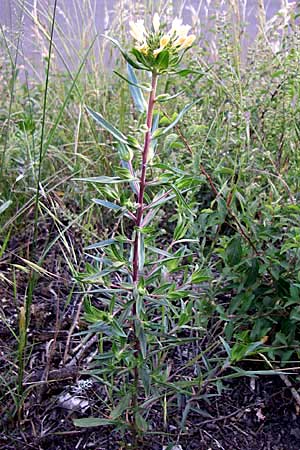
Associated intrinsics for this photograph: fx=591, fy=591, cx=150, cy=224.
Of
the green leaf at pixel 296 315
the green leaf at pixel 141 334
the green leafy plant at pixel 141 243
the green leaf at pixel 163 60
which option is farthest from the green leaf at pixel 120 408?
the green leaf at pixel 163 60

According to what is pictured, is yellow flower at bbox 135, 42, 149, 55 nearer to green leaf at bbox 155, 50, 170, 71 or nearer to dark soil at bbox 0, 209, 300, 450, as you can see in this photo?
green leaf at bbox 155, 50, 170, 71

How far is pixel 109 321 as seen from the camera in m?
Answer: 1.24

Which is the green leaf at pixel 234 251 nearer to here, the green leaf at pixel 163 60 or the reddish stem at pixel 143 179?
the reddish stem at pixel 143 179

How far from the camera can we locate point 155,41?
3.51ft

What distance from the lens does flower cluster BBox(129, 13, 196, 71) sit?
105cm

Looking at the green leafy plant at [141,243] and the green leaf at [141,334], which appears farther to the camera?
the green leaf at [141,334]

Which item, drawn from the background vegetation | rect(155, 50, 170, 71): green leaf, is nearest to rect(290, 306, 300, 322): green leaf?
the background vegetation

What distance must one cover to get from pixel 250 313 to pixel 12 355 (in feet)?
2.23

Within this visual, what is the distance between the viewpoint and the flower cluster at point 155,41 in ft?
3.45

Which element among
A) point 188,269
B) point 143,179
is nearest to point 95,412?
point 188,269

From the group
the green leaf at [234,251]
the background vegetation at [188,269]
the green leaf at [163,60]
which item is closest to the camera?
the green leaf at [163,60]

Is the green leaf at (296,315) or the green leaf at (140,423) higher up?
the green leaf at (296,315)

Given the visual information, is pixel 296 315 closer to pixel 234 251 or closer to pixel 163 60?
pixel 234 251

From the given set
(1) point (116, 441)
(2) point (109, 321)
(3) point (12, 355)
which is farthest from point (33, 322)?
(2) point (109, 321)
